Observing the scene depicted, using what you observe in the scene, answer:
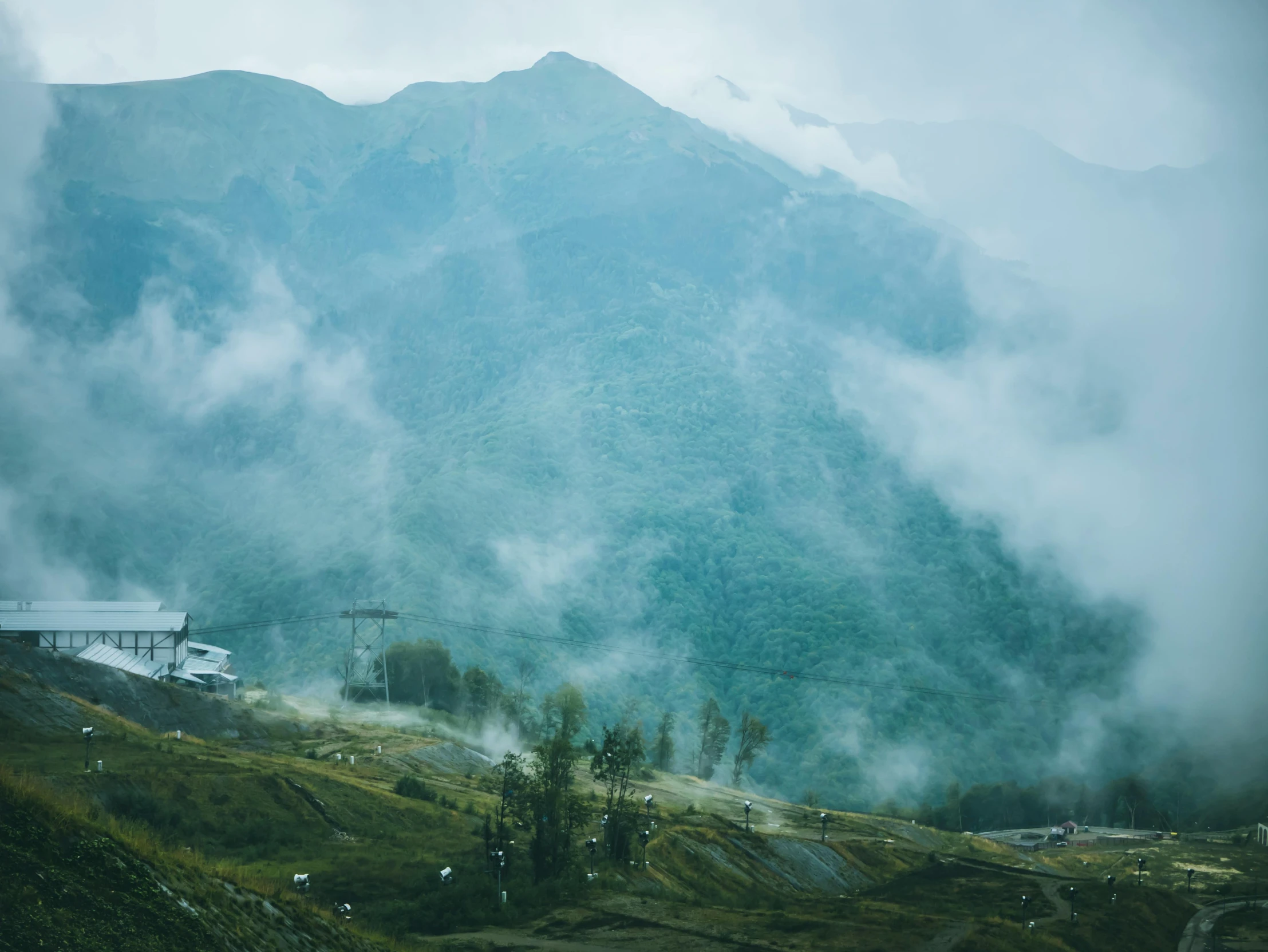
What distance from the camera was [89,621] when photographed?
96562mm

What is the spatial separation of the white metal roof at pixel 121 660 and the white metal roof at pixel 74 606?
9696 mm

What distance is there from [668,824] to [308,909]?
45947 mm

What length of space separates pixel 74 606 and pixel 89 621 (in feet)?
35.8

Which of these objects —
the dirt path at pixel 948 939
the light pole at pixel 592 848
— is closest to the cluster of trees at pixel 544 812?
the light pole at pixel 592 848

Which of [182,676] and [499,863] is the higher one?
[182,676]

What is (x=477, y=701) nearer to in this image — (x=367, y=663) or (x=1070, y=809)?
(x=367, y=663)

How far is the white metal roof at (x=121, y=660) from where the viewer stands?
293ft

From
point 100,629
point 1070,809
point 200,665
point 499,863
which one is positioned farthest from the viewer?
point 1070,809

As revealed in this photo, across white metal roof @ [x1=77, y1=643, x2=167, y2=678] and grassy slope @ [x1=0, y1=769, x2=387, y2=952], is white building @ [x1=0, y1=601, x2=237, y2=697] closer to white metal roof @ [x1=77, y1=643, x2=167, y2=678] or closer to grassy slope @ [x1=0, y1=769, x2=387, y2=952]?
white metal roof @ [x1=77, y1=643, x2=167, y2=678]

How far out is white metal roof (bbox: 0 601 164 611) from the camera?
104 metres

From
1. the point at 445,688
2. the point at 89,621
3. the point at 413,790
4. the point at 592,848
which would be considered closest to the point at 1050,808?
the point at 445,688

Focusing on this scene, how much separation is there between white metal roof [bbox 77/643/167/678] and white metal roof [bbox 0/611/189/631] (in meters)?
2.75

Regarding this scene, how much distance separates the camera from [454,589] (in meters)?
187

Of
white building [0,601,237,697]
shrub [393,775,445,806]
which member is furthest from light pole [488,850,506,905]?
white building [0,601,237,697]
